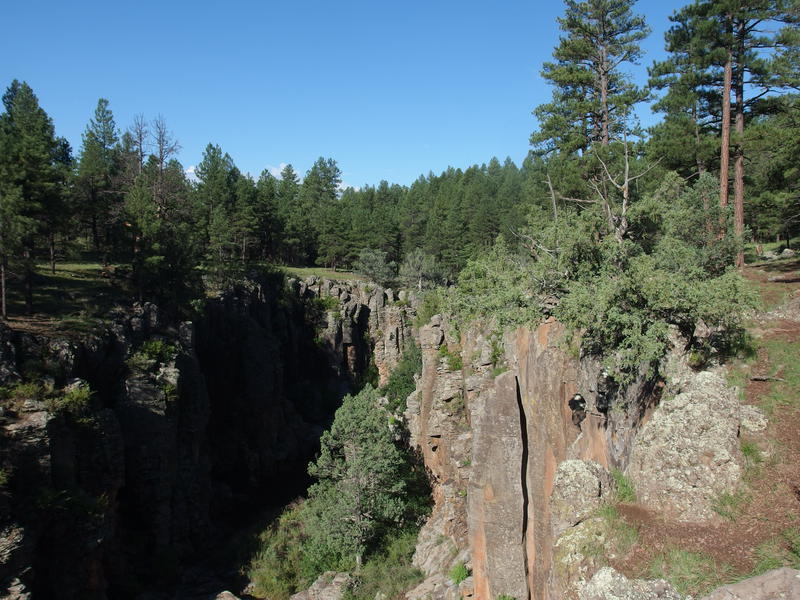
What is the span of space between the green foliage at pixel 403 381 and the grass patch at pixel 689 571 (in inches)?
1145

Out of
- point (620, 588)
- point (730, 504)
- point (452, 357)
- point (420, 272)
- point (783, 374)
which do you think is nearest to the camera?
point (620, 588)

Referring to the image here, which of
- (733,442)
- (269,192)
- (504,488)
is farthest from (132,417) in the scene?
(269,192)

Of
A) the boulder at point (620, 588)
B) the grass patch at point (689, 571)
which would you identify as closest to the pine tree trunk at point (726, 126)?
the grass patch at point (689, 571)

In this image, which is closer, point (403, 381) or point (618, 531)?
point (618, 531)

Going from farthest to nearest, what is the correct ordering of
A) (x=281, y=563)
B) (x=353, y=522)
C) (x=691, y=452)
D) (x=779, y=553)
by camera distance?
(x=281, y=563) < (x=353, y=522) < (x=691, y=452) < (x=779, y=553)

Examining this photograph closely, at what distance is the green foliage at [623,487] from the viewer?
30.2 feet

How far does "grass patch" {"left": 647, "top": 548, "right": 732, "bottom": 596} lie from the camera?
711 centimetres

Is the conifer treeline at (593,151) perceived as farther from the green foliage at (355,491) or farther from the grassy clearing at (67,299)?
the green foliage at (355,491)

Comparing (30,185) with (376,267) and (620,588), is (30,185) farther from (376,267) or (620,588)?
(376,267)

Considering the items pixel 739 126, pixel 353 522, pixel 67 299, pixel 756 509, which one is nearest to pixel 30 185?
pixel 67 299

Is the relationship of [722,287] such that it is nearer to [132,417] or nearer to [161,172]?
[132,417]

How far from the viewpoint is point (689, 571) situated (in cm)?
738

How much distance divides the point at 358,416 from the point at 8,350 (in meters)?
14.4

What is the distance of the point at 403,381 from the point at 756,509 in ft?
110
